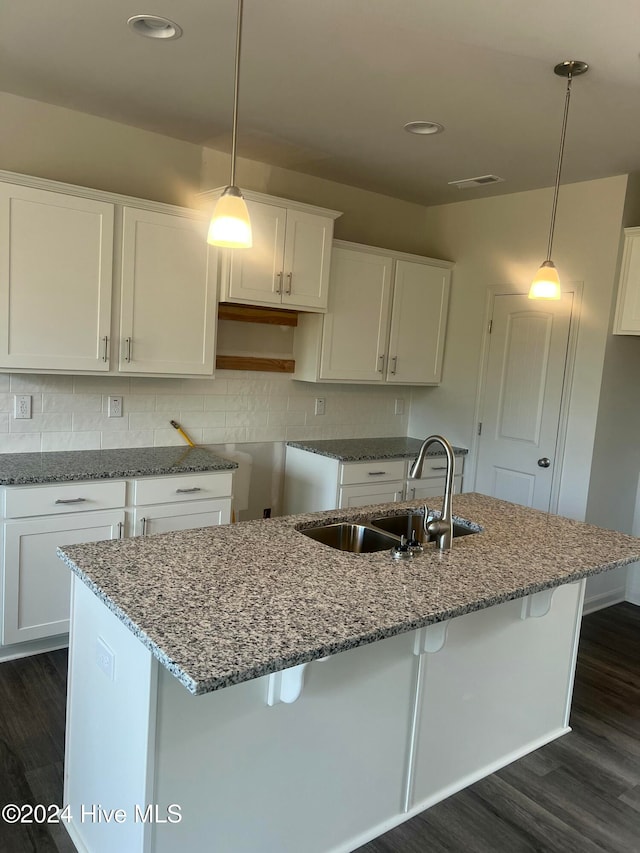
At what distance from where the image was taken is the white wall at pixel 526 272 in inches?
147

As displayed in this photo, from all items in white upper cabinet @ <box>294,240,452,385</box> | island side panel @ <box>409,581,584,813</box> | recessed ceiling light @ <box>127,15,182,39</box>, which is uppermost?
recessed ceiling light @ <box>127,15,182,39</box>

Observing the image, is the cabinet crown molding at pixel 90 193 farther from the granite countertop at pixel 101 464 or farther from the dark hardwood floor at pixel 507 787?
the dark hardwood floor at pixel 507 787

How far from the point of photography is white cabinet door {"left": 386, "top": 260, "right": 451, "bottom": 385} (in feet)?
14.2

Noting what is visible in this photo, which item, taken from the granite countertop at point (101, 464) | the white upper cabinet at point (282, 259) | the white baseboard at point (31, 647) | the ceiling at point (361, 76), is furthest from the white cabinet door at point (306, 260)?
the white baseboard at point (31, 647)

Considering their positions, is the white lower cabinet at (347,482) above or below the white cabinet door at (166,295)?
below

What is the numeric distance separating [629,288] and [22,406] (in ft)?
11.0

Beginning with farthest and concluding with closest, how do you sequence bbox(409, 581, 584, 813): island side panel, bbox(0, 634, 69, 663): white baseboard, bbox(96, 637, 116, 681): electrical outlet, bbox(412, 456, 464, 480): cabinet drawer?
bbox(412, 456, 464, 480): cabinet drawer
bbox(0, 634, 69, 663): white baseboard
bbox(409, 581, 584, 813): island side panel
bbox(96, 637, 116, 681): electrical outlet

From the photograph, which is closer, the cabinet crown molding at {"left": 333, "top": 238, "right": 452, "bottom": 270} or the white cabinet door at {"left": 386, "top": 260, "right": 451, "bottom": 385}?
the cabinet crown molding at {"left": 333, "top": 238, "right": 452, "bottom": 270}

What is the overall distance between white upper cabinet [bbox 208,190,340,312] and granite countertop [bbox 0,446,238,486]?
35.6 inches

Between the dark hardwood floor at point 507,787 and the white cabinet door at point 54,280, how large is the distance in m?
1.46

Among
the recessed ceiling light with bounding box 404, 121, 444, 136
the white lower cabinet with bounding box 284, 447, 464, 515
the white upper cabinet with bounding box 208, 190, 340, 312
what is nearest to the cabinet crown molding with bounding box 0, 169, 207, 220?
the white upper cabinet with bounding box 208, 190, 340, 312

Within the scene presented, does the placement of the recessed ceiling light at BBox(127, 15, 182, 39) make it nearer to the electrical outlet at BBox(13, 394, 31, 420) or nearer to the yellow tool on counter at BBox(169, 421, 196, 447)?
the electrical outlet at BBox(13, 394, 31, 420)

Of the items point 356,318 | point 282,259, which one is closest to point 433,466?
point 356,318

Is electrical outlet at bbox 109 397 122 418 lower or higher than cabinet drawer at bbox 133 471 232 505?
higher
